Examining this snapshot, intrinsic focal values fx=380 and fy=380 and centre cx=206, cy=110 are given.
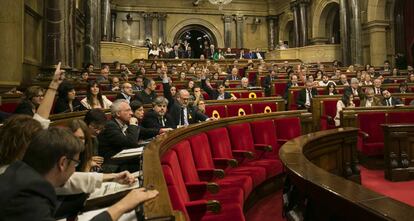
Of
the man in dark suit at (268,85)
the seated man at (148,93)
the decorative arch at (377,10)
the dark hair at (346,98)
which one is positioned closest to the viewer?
the seated man at (148,93)

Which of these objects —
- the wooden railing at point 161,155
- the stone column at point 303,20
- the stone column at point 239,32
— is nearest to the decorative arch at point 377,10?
the stone column at point 303,20

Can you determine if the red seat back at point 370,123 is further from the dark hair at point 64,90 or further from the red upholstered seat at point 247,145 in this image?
the dark hair at point 64,90

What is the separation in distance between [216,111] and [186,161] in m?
3.49

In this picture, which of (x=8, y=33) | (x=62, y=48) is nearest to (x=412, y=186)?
(x=62, y=48)

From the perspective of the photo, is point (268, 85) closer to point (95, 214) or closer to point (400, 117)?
point (400, 117)

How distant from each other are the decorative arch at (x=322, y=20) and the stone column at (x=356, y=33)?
380cm

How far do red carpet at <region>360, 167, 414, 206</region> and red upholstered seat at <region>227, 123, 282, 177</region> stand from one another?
3.35 ft

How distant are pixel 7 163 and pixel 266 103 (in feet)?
18.0

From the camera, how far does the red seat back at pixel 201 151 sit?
10.7 feet

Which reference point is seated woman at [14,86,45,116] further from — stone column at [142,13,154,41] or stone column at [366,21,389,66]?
stone column at [142,13,154,41]

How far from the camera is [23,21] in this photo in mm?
7406

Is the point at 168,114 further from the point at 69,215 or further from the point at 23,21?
the point at 23,21

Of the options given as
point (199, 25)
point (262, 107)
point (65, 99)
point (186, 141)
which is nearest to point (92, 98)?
point (65, 99)

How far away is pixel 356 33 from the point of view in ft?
46.2
